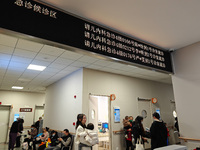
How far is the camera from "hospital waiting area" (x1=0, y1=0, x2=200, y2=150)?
2.05 meters

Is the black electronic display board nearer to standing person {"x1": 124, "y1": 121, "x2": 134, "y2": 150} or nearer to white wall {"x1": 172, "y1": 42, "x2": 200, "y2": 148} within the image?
white wall {"x1": 172, "y1": 42, "x2": 200, "y2": 148}

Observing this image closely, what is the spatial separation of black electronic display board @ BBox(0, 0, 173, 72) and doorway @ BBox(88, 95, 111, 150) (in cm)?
316

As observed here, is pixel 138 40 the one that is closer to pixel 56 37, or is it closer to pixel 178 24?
pixel 178 24

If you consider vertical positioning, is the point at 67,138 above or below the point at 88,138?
below

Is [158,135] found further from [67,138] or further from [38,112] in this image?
[38,112]

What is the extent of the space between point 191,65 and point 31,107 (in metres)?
10.3

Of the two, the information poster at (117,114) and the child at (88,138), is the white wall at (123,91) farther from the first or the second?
the child at (88,138)

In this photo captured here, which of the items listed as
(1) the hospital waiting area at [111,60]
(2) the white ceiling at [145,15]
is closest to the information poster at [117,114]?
(1) the hospital waiting area at [111,60]

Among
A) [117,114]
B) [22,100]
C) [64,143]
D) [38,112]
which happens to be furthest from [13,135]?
[117,114]

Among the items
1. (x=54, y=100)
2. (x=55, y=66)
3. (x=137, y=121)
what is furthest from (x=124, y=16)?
(x=54, y=100)

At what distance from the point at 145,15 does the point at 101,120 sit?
686 centimetres

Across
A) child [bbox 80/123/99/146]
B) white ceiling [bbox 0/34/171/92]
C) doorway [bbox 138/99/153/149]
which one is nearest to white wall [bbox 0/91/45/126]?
white ceiling [bbox 0/34/171/92]

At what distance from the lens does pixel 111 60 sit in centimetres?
249

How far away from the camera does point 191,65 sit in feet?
12.3
